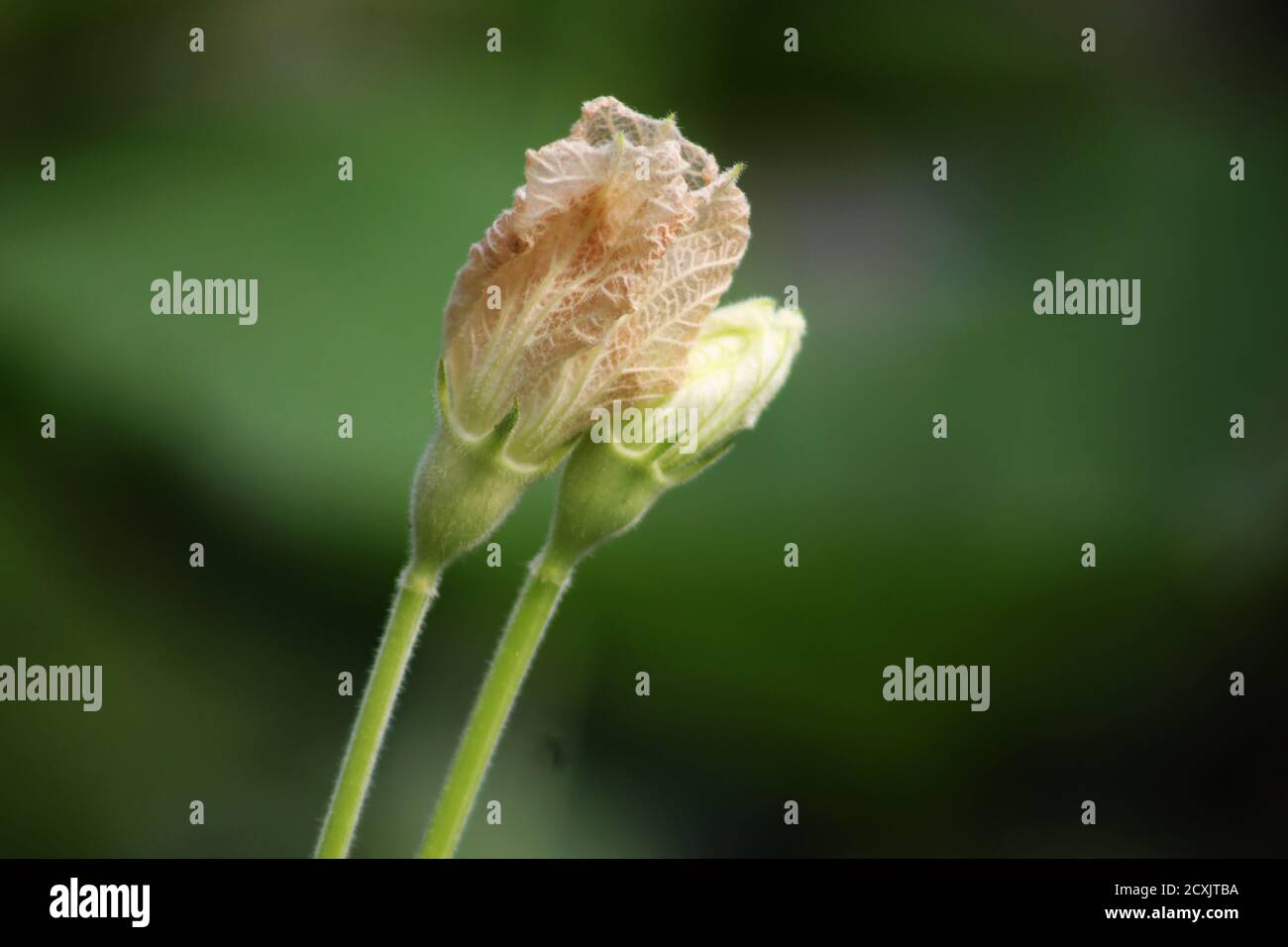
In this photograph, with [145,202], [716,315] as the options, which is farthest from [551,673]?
[716,315]

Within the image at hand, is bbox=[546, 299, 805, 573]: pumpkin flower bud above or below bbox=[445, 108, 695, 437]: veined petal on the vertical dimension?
below

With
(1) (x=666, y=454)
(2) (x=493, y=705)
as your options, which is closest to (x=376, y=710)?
(2) (x=493, y=705)

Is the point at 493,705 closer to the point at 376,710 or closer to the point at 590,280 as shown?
the point at 376,710

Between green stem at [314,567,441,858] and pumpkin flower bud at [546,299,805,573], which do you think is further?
pumpkin flower bud at [546,299,805,573]

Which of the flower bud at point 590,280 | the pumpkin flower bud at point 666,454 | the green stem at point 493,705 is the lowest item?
the green stem at point 493,705

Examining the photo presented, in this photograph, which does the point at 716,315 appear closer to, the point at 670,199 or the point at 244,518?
the point at 670,199
